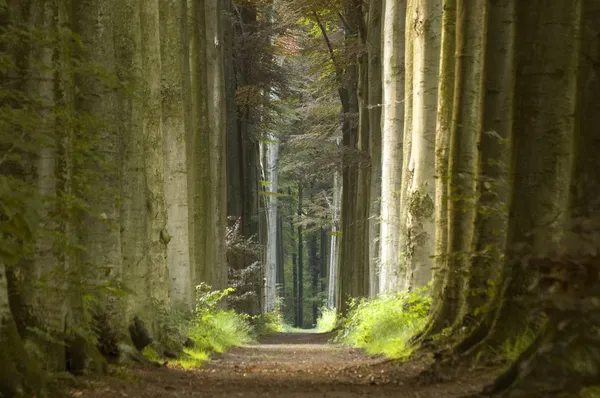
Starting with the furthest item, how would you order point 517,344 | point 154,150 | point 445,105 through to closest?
point 154,150 < point 445,105 < point 517,344

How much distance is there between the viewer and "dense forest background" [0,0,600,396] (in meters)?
4.58

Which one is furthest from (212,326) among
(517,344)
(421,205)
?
(517,344)

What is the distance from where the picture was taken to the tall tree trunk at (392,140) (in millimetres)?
16031

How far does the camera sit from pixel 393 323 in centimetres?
1294

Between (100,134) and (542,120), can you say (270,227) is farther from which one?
(542,120)

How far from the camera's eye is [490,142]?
7.75m

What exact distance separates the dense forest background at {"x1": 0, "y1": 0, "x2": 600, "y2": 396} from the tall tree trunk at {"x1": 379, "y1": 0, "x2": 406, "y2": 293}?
0.05m

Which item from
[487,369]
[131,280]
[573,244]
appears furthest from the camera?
[131,280]

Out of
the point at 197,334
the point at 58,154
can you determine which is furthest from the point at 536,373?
the point at 197,334

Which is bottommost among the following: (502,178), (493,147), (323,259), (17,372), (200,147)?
(323,259)

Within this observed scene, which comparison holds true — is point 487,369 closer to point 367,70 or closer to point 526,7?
point 526,7

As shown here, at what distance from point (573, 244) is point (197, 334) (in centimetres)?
1014

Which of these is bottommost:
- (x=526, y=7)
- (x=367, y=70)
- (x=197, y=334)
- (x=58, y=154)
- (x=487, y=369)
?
(x=197, y=334)

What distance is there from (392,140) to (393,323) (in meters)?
4.69
